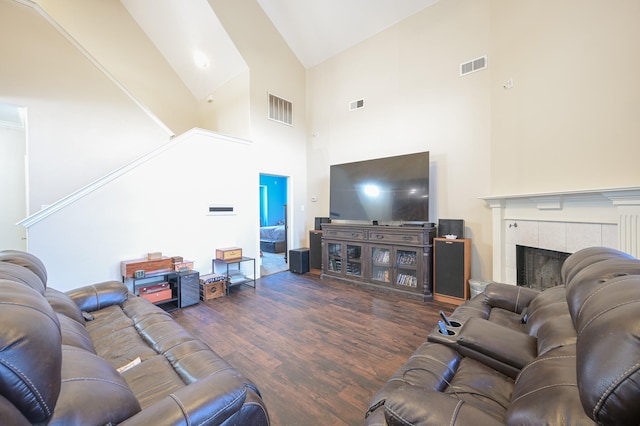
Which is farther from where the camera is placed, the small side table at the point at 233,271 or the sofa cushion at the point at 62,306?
the small side table at the point at 233,271

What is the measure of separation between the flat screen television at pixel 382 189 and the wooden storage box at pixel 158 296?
119 inches

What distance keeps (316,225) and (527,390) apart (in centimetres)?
468

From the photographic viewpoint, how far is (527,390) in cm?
84

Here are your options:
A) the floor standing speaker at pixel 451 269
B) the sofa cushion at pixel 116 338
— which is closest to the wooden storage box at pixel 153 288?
the sofa cushion at pixel 116 338

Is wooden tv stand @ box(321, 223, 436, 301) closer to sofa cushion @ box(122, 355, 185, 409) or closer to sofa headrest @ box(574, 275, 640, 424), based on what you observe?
sofa headrest @ box(574, 275, 640, 424)

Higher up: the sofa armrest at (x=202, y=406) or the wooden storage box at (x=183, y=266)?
the sofa armrest at (x=202, y=406)

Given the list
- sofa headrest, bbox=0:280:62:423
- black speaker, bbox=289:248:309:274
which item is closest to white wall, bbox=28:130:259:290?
black speaker, bbox=289:248:309:274

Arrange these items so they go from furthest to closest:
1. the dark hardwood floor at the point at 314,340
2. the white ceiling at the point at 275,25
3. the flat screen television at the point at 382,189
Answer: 1. the white ceiling at the point at 275,25
2. the flat screen television at the point at 382,189
3. the dark hardwood floor at the point at 314,340

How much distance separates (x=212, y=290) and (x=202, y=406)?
125 inches

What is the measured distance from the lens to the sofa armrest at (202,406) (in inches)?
31.4

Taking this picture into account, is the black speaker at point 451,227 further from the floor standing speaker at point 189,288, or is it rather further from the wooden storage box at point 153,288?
the wooden storage box at point 153,288

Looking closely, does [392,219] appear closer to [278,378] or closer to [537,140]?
[537,140]

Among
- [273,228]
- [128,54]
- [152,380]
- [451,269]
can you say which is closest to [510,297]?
[451,269]

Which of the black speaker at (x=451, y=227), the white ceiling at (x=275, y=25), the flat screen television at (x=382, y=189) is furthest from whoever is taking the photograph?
the white ceiling at (x=275, y=25)
